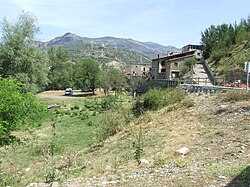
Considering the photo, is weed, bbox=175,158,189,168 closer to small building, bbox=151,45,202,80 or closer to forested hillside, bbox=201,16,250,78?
forested hillside, bbox=201,16,250,78

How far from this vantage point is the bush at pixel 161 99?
75.7 feet

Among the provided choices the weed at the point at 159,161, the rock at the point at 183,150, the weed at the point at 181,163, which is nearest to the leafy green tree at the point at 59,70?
the rock at the point at 183,150

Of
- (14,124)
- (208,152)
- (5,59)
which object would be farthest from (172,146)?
(5,59)

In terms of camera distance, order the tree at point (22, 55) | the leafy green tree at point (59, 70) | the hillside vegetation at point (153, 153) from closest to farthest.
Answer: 1. the hillside vegetation at point (153, 153)
2. the tree at point (22, 55)
3. the leafy green tree at point (59, 70)

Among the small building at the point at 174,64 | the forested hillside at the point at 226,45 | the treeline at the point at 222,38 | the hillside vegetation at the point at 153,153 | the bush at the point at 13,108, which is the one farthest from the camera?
the small building at the point at 174,64

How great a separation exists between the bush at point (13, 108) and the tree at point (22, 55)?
18.1 m

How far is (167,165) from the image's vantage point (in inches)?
343

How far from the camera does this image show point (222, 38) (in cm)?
6406

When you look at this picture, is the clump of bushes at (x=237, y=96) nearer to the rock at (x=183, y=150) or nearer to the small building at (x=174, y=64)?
the rock at (x=183, y=150)

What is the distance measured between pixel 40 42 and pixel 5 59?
5.25 m

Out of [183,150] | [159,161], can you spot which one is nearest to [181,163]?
[159,161]

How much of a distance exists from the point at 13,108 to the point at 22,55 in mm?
21349

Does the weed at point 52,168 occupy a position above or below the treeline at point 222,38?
below

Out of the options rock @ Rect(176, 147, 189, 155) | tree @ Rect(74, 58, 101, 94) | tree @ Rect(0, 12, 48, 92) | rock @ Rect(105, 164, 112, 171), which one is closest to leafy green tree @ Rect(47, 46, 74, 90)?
tree @ Rect(74, 58, 101, 94)
